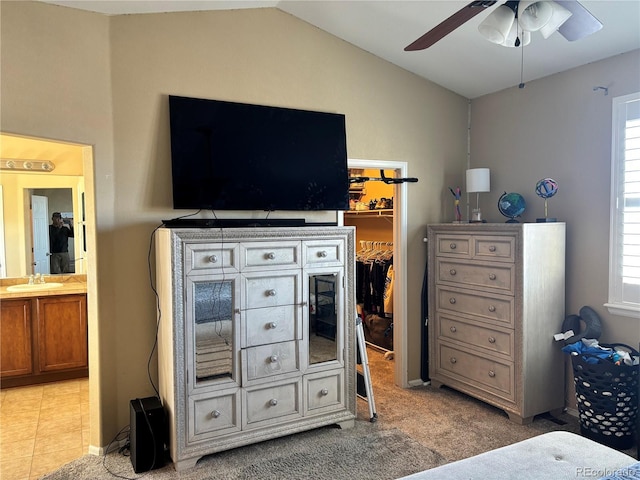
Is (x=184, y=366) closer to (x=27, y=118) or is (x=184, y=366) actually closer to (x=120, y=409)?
(x=120, y=409)

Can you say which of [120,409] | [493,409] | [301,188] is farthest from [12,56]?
[493,409]

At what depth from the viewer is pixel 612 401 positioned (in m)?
3.05

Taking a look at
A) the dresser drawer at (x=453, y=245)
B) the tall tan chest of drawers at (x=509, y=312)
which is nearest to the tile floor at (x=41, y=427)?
the tall tan chest of drawers at (x=509, y=312)

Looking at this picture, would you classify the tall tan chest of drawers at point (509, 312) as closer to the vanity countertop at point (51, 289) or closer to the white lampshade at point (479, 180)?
the white lampshade at point (479, 180)

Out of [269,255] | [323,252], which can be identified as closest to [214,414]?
[269,255]

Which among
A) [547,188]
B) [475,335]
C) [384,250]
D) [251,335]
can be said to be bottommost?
[475,335]

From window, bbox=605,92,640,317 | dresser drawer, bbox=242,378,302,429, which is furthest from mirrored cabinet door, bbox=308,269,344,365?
window, bbox=605,92,640,317

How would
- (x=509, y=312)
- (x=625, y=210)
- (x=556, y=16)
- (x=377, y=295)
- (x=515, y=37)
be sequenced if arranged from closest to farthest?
1. (x=556, y=16)
2. (x=515, y=37)
3. (x=625, y=210)
4. (x=509, y=312)
5. (x=377, y=295)

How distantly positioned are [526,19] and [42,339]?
187 inches

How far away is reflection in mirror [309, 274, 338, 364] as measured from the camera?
3.35 meters

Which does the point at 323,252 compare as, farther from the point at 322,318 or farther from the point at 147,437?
the point at 147,437

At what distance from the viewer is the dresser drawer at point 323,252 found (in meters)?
3.30

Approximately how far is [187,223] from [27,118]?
1100 millimetres

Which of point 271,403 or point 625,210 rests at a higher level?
point 625,210
